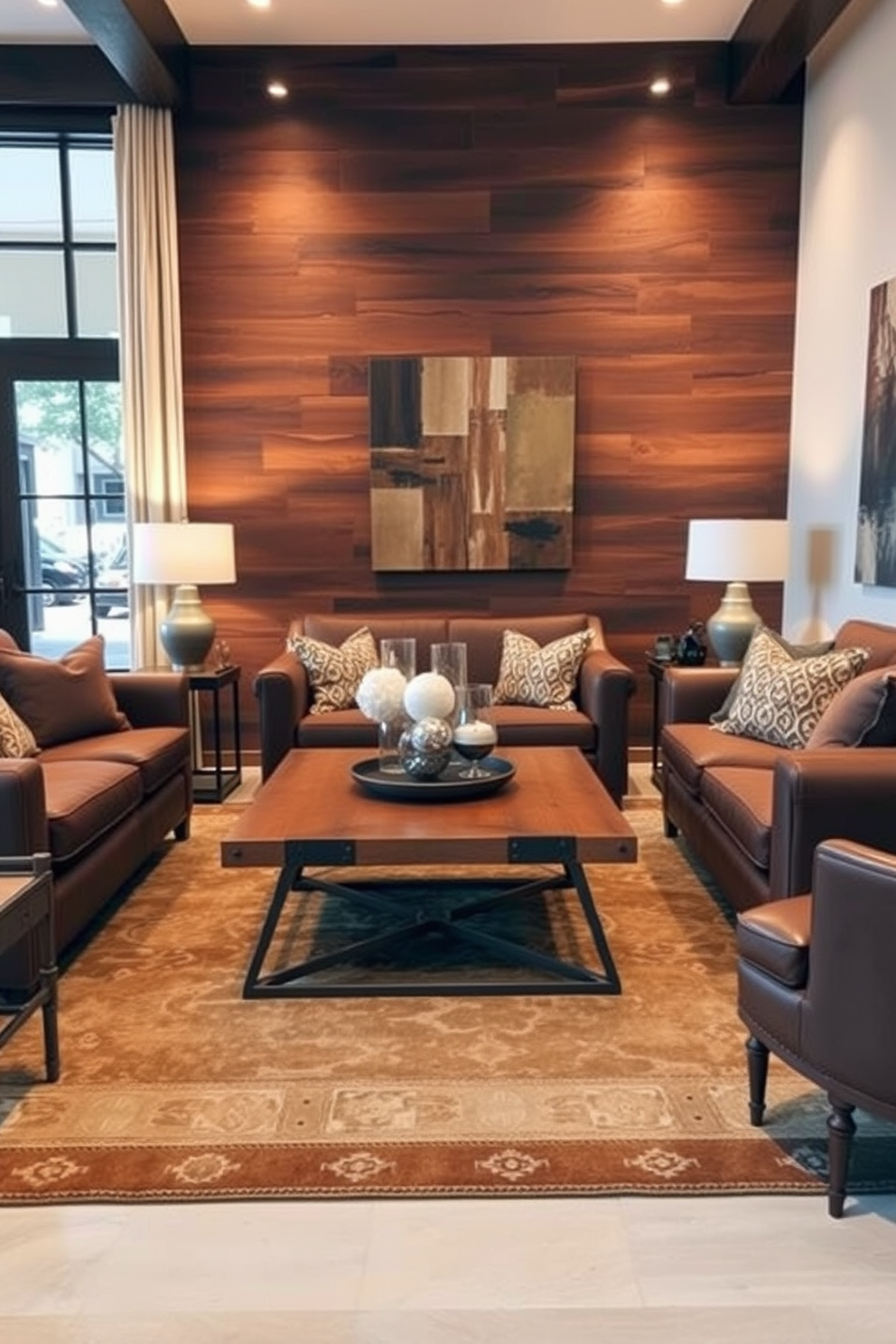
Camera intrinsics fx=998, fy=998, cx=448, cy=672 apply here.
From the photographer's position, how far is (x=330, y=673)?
15.1 ft

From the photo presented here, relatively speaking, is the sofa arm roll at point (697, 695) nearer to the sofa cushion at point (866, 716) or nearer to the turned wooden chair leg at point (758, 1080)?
the sofa cushion at point (866, 716)

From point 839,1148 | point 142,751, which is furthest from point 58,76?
point 839,1148

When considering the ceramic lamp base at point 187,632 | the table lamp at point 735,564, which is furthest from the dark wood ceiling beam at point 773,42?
the ceramic lamp base at point 187,632

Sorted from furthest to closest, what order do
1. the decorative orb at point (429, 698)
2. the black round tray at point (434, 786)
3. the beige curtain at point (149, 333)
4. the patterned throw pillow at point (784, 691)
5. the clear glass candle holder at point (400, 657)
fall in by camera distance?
1. the beige curtain at point (149, 333)
2. the patterned throw pillow at point (784, 691)
3. the clear glass candle holder at point (400, 657)
4. the decorative orb at point (429, 698)
5. the black round tray at point (434, 786)

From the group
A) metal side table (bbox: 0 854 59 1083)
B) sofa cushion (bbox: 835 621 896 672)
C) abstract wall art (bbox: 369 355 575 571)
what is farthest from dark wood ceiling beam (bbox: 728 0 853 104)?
A: metal side table (bbox: 0 854 59 1083)

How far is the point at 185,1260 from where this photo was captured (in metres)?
1.78

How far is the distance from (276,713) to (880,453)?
2756mm

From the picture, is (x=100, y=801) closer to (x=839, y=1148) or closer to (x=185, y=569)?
(x=185, y=569)

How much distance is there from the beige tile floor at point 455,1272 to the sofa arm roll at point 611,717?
2501 millimetres

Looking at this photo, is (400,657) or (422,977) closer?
(422,977)

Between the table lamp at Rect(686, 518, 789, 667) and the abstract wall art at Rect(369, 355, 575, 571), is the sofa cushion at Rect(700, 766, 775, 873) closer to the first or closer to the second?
the table lamp at Rect(686, 518, 789, 667)

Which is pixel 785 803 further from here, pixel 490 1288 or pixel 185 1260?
pixel 185 1260

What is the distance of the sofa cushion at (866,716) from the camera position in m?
2.72

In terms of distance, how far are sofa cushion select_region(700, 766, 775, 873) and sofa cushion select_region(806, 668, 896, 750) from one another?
0.75 ft
